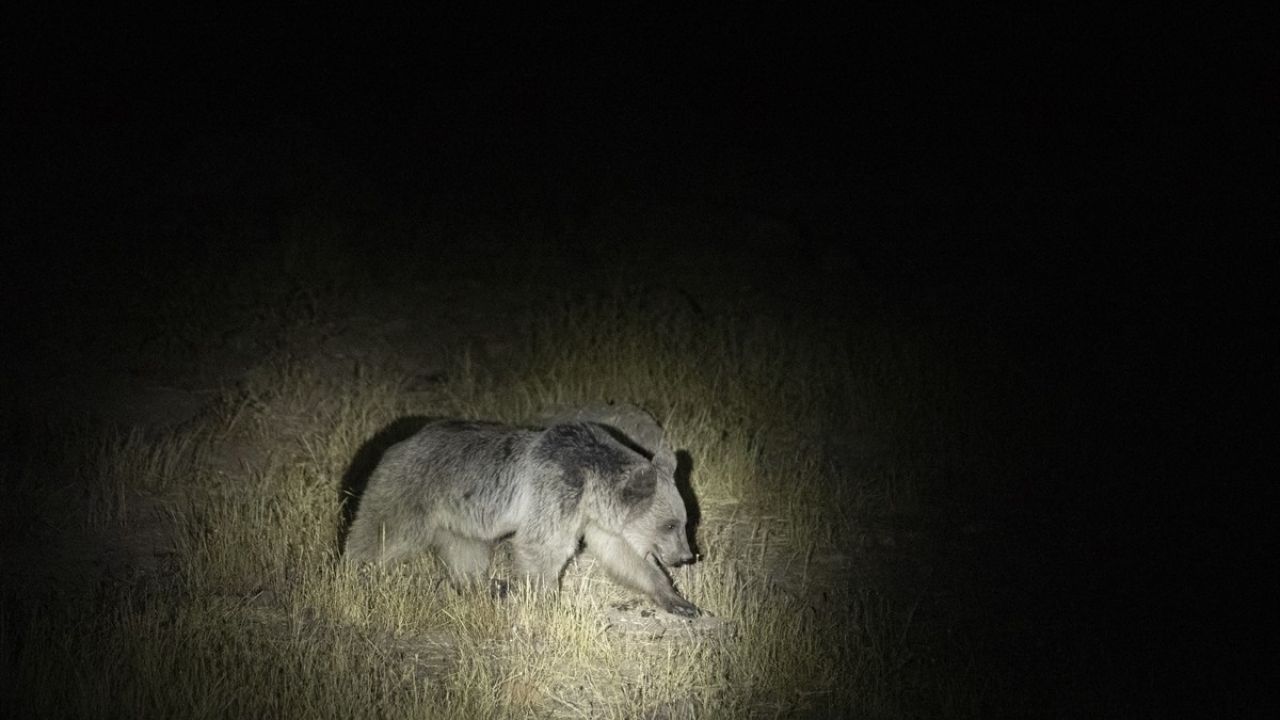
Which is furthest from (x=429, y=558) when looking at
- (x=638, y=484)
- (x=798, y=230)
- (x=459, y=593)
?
(x=798, y=230)

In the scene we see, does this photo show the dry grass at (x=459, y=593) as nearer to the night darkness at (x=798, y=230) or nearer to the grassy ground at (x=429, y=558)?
the grassy ground at (x=429, y=558)

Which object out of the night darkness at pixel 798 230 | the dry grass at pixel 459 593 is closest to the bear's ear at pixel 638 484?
the dry grass at pixel 459 593

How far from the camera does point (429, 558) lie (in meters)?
6.39

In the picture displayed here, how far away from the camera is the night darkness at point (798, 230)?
281 inches

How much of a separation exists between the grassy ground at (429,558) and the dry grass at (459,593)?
0.06ft

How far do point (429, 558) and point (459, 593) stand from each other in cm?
34

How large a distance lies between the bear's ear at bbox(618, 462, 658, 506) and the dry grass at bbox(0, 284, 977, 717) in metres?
0.59

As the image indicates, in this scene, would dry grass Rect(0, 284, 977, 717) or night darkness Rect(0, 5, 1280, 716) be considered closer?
dry grass Rect(0, 284, 977, 717)

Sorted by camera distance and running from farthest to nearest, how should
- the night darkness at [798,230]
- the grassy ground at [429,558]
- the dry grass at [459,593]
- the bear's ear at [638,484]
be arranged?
the night darkness at [798,230], the bear's ear at [638,484], the grassy ground at [429,558], the dry grass at [459,593]

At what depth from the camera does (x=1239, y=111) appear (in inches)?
672

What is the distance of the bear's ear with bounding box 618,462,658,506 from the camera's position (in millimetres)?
5934

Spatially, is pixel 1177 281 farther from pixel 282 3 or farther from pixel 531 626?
pixel 282 3

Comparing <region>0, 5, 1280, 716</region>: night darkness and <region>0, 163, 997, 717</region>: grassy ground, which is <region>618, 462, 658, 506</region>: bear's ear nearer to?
<region>0, 163, 997, 717</region>: grassy ground

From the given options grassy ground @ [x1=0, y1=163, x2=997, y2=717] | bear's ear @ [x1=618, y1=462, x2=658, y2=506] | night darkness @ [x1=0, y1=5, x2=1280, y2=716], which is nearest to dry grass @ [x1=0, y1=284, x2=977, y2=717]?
grassy ground @ [x1=0, y1=163, x2=997, y2=717]
